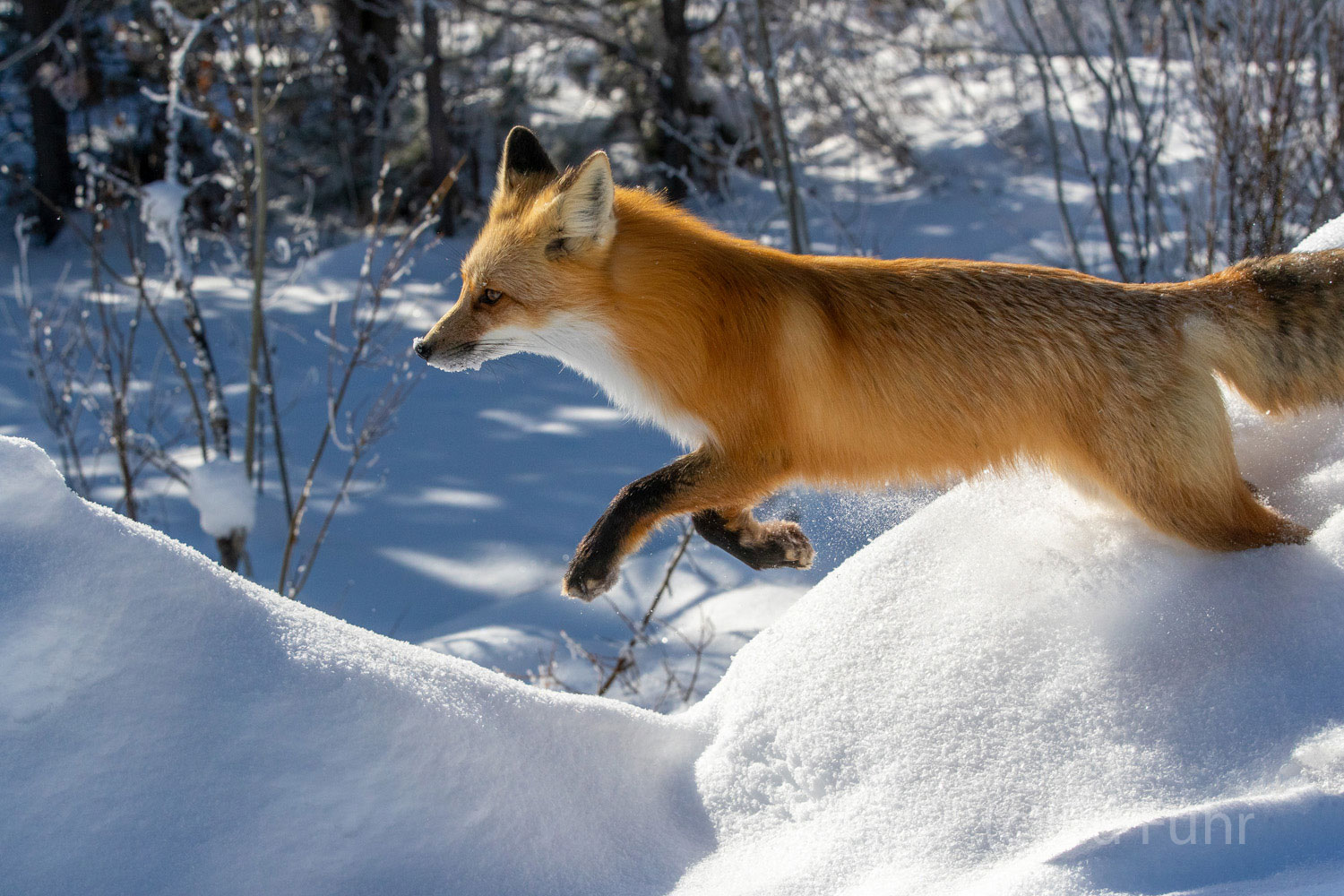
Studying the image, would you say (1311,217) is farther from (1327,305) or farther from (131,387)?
(131,387)

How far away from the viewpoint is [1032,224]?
10.2m

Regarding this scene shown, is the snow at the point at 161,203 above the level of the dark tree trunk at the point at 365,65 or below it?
below

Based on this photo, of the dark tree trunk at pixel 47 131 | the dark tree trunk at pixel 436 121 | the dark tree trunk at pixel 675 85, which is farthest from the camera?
the dark tree trunk at pixel 47 131

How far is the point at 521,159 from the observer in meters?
2.98

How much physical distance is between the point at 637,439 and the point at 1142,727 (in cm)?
638

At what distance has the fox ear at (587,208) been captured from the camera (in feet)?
8.20

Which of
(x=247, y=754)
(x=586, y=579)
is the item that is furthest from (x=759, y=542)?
(x=247, y=754)

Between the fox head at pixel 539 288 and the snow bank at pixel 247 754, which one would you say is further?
the fox head at pixel 539 288

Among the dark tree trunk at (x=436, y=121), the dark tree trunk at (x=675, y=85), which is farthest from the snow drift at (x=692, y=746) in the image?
the dark tree trunk at (x=675, y=85)

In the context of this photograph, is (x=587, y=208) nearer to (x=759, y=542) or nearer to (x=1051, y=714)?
(x=759, y=542)

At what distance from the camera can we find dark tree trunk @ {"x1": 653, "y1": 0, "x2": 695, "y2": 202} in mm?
10633

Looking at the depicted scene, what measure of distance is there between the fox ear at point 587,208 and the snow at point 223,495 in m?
3.13

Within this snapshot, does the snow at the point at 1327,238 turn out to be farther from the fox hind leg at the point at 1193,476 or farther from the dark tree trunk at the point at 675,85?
the dark tree trunk at the point at 675,85

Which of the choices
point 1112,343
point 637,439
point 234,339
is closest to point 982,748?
point 1112,343
